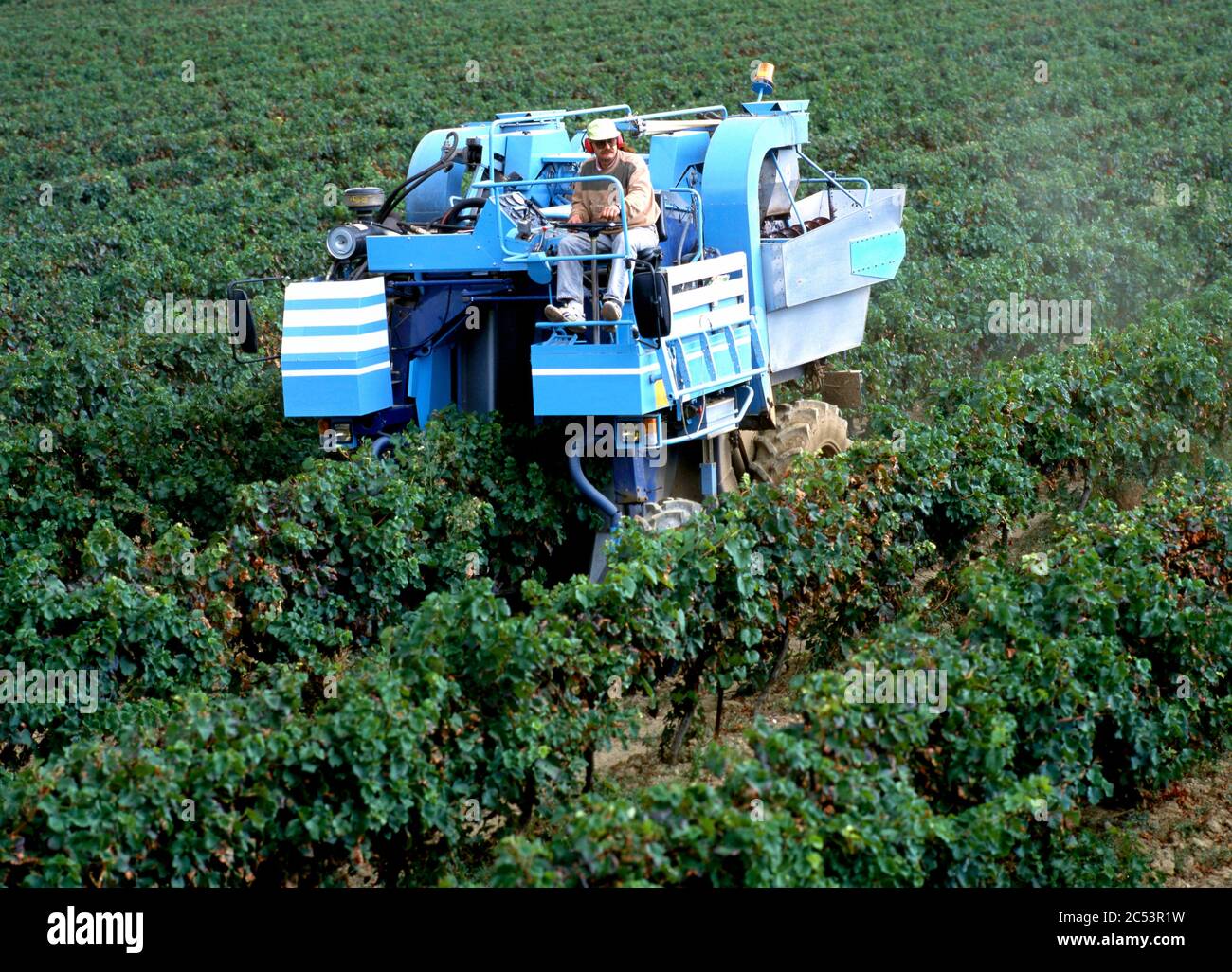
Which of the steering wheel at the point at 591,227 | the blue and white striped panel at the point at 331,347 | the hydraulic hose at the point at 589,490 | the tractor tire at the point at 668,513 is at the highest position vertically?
the steering wheel at the point at 591,227

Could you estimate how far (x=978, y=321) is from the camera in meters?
15.3

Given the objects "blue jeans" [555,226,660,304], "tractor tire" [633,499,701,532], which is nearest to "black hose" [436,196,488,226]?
"blue jeans" [555,226,660,304]

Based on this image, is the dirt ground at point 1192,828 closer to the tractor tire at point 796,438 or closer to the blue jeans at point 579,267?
the tractor tire at point 796,438

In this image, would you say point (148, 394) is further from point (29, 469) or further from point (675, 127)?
point (675, 127)

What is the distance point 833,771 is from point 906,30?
2836cm

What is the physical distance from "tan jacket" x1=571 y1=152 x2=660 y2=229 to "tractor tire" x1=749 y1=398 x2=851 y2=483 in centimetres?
197

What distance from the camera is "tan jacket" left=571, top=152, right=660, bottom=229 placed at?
9.68 meters

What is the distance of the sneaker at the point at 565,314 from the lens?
9.29 meters

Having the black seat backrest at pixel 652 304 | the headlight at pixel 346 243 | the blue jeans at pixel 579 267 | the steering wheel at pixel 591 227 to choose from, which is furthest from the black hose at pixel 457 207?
the black seat backrest at pixel 652 304

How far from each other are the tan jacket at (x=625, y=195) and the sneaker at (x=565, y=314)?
2.19 feet

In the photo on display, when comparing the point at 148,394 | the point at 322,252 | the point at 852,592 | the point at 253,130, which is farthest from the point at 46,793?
the point at 253,130

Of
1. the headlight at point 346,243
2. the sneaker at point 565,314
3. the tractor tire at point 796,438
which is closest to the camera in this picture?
the sneaker at point 565,314

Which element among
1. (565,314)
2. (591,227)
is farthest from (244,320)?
(591,227)

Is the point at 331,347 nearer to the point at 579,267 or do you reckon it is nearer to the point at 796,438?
the point at 579,267
